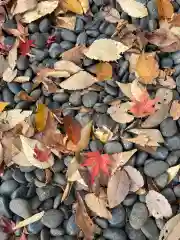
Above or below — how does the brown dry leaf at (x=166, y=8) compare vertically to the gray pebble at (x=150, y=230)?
above

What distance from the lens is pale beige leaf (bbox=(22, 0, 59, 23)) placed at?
146cm

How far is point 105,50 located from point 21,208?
1.68 ft

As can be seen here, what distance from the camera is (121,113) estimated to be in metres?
1.27

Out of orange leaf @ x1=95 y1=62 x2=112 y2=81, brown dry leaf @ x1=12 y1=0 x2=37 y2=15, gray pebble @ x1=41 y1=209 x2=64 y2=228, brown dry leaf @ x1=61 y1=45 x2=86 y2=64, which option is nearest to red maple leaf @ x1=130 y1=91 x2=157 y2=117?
orange leaf @ x1=95 y1=62 x2=112 y2=81

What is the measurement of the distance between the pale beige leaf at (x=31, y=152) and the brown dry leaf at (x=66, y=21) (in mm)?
394

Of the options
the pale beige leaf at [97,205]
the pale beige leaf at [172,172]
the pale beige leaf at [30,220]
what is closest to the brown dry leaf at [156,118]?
the pale beige leaf at [172,172]

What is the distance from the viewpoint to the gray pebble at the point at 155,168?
121cm

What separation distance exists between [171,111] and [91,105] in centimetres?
22

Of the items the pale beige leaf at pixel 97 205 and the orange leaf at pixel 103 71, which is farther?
the orange leaf at pixel 103 71

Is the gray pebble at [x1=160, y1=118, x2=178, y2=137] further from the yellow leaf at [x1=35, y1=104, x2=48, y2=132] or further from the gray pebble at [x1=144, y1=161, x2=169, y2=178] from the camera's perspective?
the yellow leaf at [x1=35, y1=104, x2=48, y2=132]

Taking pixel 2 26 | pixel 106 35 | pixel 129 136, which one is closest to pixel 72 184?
pixel 129 136

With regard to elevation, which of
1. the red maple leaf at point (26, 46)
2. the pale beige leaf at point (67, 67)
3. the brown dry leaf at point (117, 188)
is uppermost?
the red maple leaf at point (26, 46)

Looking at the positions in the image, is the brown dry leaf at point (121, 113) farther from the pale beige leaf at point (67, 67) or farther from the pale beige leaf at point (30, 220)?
the pale beige leaf at point (30, 220)

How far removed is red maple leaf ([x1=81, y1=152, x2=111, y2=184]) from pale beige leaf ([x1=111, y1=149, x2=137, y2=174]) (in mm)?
16
